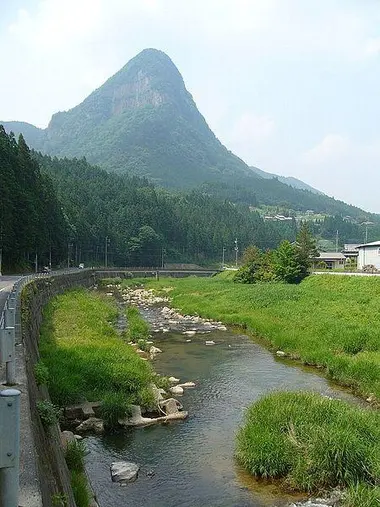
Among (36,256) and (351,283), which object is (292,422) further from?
(36,256)

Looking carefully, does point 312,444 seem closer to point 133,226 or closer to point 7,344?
point 7,344

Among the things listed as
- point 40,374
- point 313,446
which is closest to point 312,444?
point 313,446

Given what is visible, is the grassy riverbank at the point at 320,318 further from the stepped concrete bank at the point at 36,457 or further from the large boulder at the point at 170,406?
the stepped concrete bank at the point at 36,457

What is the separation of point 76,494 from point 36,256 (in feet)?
196

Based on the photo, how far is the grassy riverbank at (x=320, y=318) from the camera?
2292 cm

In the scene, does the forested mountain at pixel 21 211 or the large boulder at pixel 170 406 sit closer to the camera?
the large boulder at pixel 170 406

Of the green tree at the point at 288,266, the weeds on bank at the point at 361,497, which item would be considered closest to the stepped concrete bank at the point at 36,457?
the weeds on bank at the point at 361,497

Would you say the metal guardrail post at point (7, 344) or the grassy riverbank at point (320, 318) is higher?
the metal guardrail post at point (7, 344)

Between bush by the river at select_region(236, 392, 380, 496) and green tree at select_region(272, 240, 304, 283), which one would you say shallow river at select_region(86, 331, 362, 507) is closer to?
bush by the river at select_region(236, 392, 380, 496)

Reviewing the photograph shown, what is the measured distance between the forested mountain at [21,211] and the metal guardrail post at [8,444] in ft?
165

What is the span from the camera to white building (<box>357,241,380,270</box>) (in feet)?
238

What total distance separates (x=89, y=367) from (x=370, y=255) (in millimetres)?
63404

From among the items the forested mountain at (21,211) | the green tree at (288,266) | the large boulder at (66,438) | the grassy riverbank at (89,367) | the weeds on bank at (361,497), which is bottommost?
the weeds on bank at (361,497)

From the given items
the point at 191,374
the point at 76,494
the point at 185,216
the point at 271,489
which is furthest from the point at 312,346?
the point at 185,216
